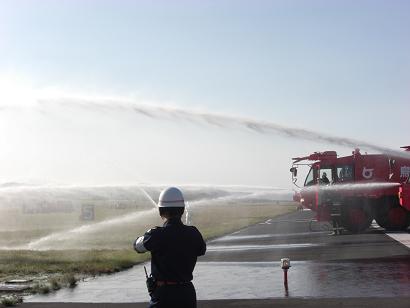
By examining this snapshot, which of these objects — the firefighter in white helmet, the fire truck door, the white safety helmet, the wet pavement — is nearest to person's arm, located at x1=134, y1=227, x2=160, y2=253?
the firefighter in white helmet

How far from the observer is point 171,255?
5.21 m

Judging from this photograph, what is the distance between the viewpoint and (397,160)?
1056 inches

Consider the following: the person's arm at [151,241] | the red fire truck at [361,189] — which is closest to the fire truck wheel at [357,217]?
the red fire truck at [361,189]

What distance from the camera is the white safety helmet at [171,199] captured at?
5297mm

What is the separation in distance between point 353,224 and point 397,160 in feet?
10.5

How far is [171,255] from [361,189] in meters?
22.4

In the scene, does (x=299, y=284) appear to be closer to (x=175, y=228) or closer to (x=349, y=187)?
(x=175, y=228)

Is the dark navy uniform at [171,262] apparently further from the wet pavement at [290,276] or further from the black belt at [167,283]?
the wet pavement at [290,276]

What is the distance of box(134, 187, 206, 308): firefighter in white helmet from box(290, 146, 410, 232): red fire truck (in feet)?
71.7

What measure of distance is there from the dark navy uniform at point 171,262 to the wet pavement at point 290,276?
655cm

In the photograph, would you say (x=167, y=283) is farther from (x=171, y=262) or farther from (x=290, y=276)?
(x=290, y=276)

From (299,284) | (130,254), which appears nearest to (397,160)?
(130,254)

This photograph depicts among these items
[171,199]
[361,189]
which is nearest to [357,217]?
[361,189]

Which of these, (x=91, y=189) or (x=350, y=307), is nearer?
(x=350, y=307)
